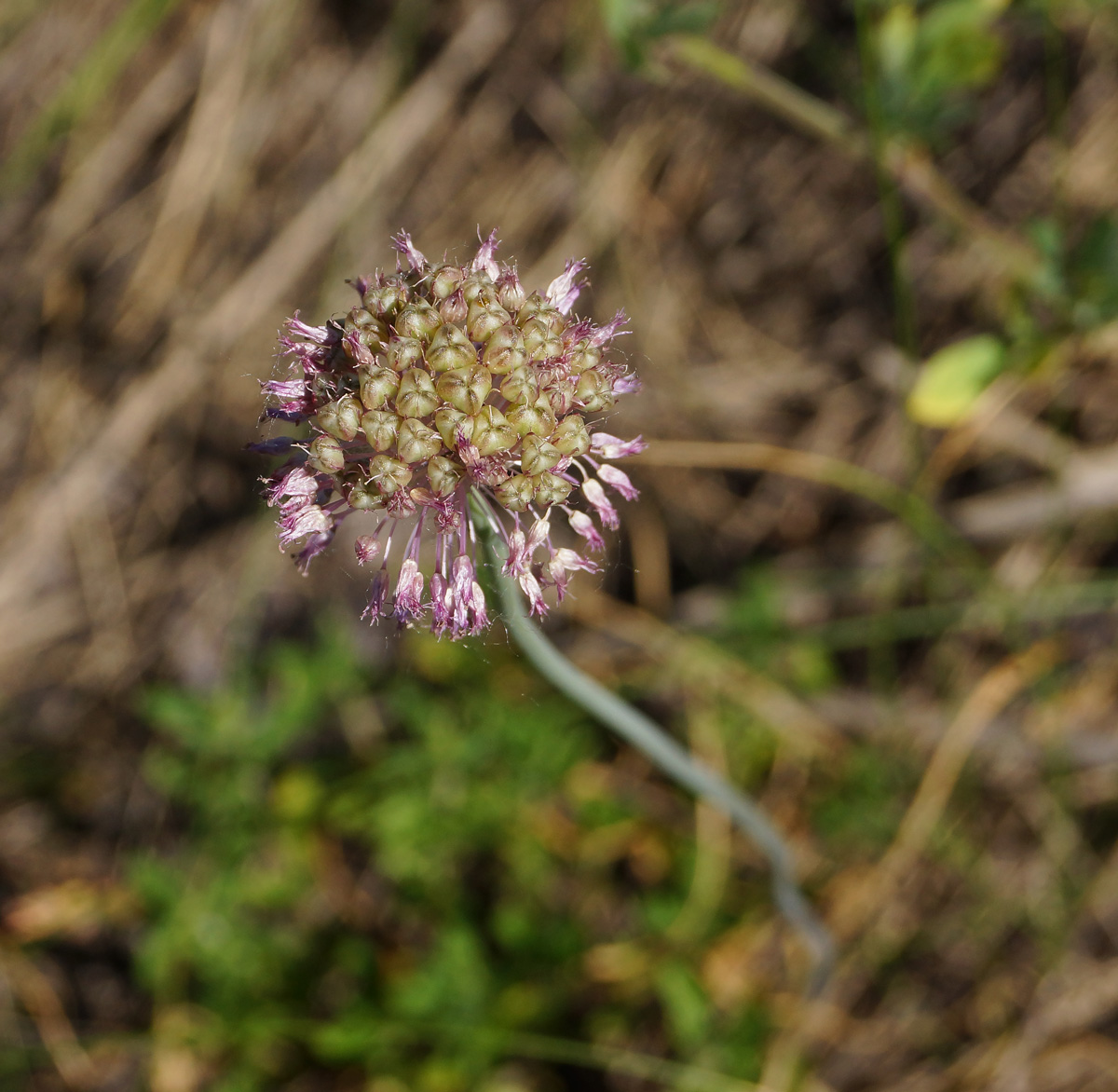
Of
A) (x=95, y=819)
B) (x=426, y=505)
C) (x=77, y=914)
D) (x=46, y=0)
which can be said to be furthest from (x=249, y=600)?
(x=46, y=0)

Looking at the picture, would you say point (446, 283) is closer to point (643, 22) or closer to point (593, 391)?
point (593, 391)

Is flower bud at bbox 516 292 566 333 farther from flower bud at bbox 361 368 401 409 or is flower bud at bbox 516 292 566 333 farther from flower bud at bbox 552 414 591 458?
flower bud at bbox 361 368 401 409

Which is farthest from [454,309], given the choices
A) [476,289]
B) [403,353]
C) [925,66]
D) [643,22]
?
[925,66]

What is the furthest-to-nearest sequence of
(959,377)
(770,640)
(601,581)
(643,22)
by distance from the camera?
(601,581), (770,640), (959,377), (643,22)

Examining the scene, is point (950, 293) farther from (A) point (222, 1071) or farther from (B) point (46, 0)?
(B) point (46, 0)

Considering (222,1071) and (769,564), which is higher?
(769,564)

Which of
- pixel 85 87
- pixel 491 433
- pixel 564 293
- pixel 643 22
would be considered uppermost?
pixel 85 87
